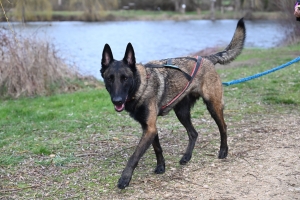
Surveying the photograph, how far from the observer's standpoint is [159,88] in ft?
17.9

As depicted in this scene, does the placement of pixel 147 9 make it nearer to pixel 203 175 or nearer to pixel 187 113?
pixel 187 113

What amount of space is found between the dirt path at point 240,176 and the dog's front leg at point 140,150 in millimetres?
141

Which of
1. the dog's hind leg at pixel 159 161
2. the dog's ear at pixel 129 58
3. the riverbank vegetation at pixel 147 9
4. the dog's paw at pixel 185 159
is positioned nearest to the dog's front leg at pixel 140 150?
the dog's hind leg at pixel 159 161

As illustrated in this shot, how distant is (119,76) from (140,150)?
2.99 feet

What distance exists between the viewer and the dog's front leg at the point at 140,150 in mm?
4855

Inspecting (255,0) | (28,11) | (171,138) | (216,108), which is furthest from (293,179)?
(255,0)

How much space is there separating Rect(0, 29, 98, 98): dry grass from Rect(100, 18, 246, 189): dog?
784cm

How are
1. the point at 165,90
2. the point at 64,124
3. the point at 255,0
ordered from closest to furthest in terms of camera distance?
1. the point at 165,90
2. the point at 64,124
3. the point at 255,0

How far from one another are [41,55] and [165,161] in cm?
833

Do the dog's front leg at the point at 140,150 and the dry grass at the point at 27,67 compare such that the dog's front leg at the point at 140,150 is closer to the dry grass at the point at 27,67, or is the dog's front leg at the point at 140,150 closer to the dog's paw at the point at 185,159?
the dog's paw at the point at 185,159

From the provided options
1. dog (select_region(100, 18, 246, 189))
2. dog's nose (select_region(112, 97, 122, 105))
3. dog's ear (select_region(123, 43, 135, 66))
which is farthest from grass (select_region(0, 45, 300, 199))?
dog's ear (select_region(123, 43, 135, 66))

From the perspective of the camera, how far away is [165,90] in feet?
18.2

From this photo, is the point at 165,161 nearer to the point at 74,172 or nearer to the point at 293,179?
the point at 74,172

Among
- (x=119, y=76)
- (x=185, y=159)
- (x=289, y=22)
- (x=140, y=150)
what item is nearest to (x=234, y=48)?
(x=185, y=159)
